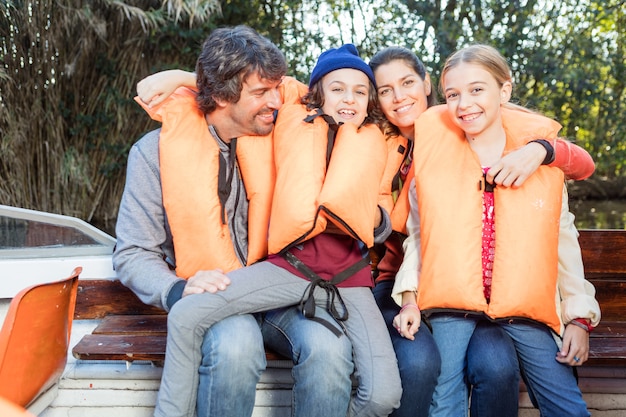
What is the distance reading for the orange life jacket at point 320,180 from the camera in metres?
2.02

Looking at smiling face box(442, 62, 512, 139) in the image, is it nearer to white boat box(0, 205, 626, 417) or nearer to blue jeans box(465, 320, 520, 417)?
blue jeans box(465, 320, 520, 417)

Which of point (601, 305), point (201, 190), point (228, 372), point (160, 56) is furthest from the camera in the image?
point (160, 56)

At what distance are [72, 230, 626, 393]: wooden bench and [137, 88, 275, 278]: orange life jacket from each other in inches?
12.7

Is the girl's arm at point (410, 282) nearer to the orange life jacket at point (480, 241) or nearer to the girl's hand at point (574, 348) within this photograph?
the orange life jacket at point (480, 241)

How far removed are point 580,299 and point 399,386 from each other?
629mm

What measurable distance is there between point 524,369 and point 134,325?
1.32m

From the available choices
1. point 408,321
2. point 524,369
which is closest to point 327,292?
point 408,321

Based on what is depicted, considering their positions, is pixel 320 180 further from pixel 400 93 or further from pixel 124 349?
pixel 124 349

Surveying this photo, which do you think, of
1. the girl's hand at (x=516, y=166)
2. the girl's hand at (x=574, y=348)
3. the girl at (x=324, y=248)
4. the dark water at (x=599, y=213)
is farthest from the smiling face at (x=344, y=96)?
the dark water at (x=599, y=213)

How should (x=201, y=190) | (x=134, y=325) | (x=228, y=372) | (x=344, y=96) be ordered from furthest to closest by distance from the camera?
1. (x=134, y=325)
2. (x=344, y=96)
3. (x=201, y=190)
4. (x=228, y=372)

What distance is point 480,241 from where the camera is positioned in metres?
2.04

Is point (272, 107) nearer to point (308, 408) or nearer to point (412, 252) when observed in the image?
point (412, 252)

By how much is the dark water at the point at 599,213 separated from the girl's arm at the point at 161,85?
5.57m

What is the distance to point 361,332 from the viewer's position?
6.50ft
